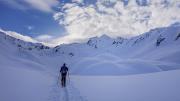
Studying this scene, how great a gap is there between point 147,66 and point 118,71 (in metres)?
7.58

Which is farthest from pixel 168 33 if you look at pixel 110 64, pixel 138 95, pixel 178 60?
pixel 138 95

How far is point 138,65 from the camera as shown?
61.0 metres

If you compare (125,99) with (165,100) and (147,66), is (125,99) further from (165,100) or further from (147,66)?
(147,66)

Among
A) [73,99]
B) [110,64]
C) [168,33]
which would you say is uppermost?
[168,33]

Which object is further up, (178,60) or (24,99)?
(178,60)

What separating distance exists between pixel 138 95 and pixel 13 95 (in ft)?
20.2

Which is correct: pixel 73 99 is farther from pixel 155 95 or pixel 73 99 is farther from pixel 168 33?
pixel 168 33

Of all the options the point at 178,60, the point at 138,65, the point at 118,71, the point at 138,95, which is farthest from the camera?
the point at 178,60

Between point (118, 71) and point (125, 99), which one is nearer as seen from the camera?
point (125, 99)

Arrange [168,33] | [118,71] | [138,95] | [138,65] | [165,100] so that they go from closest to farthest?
[165,100], [138,95], [118,71], [138,65], [168,33]

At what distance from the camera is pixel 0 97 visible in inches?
424

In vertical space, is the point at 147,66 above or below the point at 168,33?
below

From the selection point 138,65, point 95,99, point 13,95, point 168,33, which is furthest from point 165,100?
point 168,33

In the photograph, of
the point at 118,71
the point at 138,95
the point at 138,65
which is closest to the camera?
the point at 138,95
